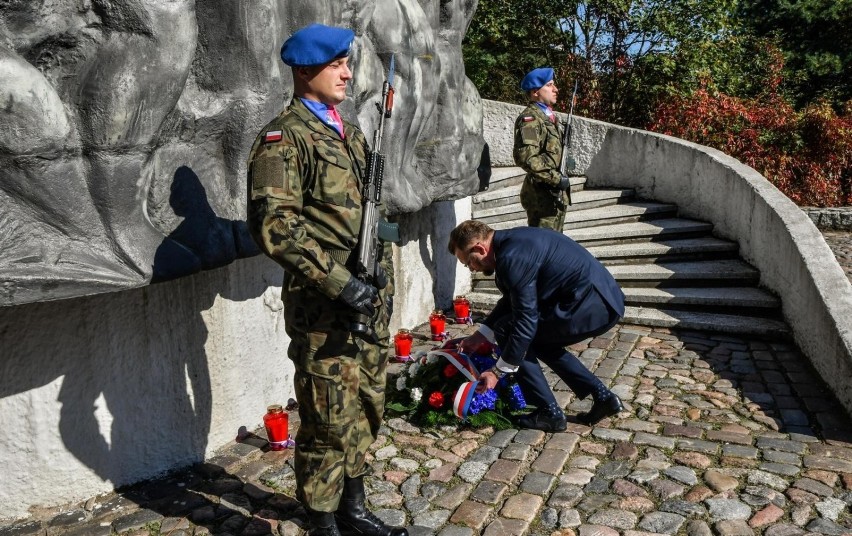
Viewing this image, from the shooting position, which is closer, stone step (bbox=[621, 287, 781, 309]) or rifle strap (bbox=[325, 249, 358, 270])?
rifle strap (bbox=[325, 249, 358, 270])

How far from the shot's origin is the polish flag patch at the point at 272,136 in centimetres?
322

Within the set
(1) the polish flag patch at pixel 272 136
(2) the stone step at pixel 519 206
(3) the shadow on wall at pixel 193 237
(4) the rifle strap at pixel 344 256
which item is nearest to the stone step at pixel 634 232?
(2) the stone step at pixel 519 206

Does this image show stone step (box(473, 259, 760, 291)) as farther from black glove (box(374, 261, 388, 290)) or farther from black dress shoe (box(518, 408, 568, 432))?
black glove (box(374, 261, 388, 290))

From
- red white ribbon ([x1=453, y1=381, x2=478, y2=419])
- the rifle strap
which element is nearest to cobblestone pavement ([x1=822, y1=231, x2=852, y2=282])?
red white ribbon ([x1=453, y1=381, x2=478, y2=419])

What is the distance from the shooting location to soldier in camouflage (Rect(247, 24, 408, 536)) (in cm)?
317

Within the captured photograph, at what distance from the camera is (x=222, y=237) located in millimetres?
4207

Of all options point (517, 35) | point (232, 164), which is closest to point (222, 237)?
point (232, 164)

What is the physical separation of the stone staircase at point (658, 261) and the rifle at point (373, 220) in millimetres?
4287

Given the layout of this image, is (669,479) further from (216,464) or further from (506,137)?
(506,137)

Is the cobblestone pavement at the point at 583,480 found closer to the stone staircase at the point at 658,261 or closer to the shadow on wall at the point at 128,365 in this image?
the shadow on wall at the point at 128,365

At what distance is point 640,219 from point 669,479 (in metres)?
5.41

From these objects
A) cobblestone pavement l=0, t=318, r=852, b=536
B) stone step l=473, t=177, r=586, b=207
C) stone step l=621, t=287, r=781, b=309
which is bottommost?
cobblestone pavement l=0, t=318, r=852, b=536

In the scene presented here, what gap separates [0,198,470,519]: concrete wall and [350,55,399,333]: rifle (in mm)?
1463

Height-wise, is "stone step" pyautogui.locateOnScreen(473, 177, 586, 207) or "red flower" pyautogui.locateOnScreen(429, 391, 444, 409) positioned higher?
"stone step" pyautogui.locateOnScreen(473, 177, 586, 207)
